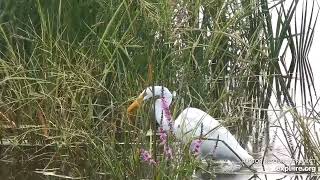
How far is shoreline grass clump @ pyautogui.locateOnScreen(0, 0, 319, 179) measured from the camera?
350cm

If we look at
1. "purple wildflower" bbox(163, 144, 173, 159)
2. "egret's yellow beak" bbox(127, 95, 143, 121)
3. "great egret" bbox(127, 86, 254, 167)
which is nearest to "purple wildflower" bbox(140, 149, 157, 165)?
"purple wildflower" bbox(163, 144, 173, 159)

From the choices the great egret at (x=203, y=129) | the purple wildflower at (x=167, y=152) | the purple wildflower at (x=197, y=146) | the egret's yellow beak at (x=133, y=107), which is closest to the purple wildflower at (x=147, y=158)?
the purple wildflower at (x=167, y=152)

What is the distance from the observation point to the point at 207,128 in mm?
3830

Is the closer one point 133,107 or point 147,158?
point 147,158

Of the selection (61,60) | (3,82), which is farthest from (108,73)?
(3,82)

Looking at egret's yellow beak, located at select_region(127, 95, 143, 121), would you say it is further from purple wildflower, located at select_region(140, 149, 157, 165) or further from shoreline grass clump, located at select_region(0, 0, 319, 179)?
purple wildflower, located at select_region(140, 149, 157, 165)

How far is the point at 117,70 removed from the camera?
384 centimetres

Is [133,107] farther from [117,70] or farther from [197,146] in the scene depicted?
[197,146]

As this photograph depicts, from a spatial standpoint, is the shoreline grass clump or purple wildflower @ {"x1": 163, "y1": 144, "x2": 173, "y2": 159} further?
the shoreline grass clump

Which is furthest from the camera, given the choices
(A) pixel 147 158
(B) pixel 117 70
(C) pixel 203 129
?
(B) pixel 117 70

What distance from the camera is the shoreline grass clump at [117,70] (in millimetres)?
3502

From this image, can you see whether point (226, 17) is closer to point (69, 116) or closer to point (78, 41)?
point (78, 41)

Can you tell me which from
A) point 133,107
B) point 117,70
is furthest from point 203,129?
point 117,70

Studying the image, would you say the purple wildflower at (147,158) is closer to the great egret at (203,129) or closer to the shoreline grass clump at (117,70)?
the shoreline grass clump at (117,70)
